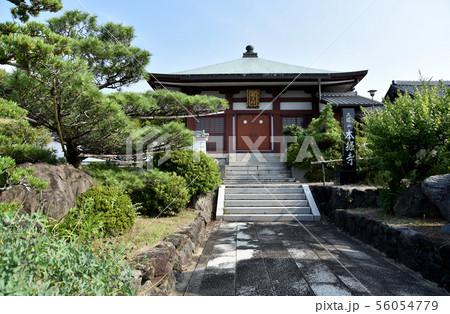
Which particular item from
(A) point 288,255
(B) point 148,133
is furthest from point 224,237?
(B) point 148,133

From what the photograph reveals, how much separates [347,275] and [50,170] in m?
4.63

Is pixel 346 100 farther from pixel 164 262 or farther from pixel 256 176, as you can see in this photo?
pixel 164 262

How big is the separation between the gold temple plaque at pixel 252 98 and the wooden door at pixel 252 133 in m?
0.61

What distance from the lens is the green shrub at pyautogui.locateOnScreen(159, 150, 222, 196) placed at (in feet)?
23.8

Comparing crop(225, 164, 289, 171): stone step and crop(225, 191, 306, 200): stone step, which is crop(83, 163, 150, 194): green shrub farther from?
crop(225, 164, 289, 171): stone step

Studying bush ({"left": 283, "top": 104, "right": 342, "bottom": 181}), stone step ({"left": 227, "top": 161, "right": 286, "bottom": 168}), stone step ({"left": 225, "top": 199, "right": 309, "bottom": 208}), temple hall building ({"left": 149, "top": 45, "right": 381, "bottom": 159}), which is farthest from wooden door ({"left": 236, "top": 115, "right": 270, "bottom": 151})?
stone step ({"left": 225, "top": 199, "right": 309, "bottom": 208})

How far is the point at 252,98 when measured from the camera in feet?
45.6

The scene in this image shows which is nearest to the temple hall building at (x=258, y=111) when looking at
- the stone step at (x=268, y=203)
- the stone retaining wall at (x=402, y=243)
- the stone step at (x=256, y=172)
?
the stone step at (x=256, y=172)

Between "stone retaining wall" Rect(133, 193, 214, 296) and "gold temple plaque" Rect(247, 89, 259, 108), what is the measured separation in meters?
9.68

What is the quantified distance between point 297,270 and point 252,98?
1112 centimetres

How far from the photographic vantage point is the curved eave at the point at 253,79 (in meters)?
12.8

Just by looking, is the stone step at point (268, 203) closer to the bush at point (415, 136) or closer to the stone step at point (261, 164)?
the bush at point (415, 136)

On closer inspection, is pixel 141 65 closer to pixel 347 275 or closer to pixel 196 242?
pixel 196 242

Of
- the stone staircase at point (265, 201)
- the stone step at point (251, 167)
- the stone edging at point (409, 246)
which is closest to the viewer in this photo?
the stone edging at point (409, 246)
